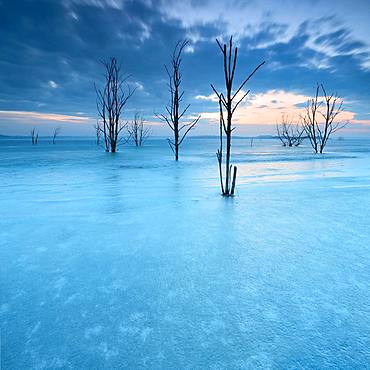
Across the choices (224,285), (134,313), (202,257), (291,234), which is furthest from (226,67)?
(134,313)

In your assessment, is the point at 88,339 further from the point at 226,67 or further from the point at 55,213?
the point at 226,67

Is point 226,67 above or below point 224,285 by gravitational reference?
above

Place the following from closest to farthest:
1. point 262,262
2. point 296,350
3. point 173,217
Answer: point 296,350 < point 262,262 < point 173,217

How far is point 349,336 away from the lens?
3.66 feet

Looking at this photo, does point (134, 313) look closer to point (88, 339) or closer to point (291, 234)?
point (88, 339)

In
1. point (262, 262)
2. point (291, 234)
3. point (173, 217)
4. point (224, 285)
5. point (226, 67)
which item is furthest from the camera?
point (226, 67)

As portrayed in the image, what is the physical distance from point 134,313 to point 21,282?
2.66 ft

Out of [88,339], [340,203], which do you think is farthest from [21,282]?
[340,203]

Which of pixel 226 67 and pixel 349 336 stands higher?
pixel 226 67

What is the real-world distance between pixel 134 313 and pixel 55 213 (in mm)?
2315

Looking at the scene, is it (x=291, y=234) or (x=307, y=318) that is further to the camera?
(x=291, y=234)

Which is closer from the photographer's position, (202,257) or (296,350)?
(296,350)

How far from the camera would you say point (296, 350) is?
3.45 ft

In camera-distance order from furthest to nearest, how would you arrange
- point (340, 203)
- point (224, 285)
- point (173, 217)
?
1. point (340, 203)
2. point (173, 217)
3. point (224, 285)
